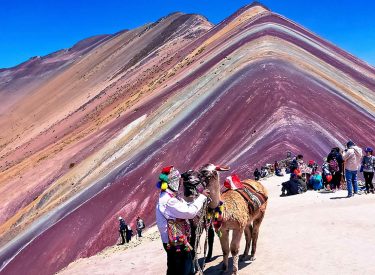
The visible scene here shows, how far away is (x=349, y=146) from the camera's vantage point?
13.3 m

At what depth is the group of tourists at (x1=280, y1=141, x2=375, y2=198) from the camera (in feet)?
42.9

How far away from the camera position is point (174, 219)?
625 cm

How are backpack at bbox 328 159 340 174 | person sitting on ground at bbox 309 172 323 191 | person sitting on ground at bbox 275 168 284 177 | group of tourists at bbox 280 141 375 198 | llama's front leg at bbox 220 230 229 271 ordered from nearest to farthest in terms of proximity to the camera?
llama's front leg at bbox 220 230 229 271 → group of tourists at bbox 280 141 375 198 → backpack at bbox 328 159 340 174 → person sitting on ground at bbox 309 172 323 191 → person sitting on ground at bbox 275 168 284 177

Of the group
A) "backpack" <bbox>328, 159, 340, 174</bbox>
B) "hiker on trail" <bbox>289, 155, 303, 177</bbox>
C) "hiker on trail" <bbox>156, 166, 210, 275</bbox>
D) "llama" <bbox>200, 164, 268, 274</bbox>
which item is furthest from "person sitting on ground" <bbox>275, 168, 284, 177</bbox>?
"hiker on trail" <bbox>156, 166, 210, 275</bbox>

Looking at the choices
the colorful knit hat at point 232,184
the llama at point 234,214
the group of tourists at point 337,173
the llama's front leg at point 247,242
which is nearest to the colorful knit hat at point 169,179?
the llama at point 234,214

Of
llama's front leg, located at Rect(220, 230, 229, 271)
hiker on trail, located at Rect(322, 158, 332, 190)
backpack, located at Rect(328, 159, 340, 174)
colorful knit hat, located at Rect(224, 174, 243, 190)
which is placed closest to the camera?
llama's front leg, located at Rect(220, 230, 229, 271)

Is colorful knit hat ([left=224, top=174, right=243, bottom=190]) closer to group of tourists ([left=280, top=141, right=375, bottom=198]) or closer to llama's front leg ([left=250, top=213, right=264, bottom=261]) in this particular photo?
A: llama's front leg ([left=250, top=213, right=264, bottom=261])

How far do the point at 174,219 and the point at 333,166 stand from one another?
9.16 m

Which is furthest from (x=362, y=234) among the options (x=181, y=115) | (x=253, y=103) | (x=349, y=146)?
(x=181, y=115)

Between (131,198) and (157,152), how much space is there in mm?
4696

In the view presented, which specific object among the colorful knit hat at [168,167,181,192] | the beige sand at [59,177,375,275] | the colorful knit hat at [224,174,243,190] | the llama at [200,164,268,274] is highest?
the colorful knit hat at [168,167,181,192]

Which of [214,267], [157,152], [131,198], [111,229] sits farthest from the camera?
[157,152]

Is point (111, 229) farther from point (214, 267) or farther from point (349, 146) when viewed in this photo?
point (214, 267)

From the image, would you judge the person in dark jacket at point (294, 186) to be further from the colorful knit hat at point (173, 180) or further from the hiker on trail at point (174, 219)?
the colorful knit hat at point (173, 180)
